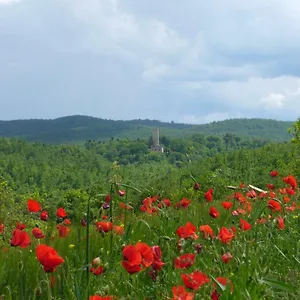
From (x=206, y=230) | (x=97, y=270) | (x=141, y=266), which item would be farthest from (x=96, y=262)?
(x=206, y=230)

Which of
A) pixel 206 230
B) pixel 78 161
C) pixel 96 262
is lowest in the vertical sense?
pixel 78 161

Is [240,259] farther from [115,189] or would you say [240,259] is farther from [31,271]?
[31,271]

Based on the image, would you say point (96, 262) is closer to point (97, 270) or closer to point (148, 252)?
point (97, 270)

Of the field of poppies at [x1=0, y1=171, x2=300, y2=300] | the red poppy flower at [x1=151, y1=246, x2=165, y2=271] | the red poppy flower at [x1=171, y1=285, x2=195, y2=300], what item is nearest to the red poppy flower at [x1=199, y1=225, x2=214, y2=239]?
the field of poppies at [x1=0, y1=171, x2=300, y2=300]

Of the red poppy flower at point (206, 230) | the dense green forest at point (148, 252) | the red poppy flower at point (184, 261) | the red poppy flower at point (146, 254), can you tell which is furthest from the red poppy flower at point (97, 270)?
the red poppy flower at point (206, 230)

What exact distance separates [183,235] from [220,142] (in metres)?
132

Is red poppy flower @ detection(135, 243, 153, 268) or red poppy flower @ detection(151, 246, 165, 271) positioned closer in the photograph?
red poppy flower @ detection(135, 243, 153, 268)

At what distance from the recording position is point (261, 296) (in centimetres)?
200

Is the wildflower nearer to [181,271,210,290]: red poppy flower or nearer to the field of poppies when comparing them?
the field of poppies

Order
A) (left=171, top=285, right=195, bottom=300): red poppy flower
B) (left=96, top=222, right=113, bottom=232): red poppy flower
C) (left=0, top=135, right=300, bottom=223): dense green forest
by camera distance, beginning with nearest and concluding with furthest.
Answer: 1. (left=171, top=285, right=195, bottom=300): red poppy flower
2. (left=96, top=222, right=113, bottom=232): red poppy flower
3. (left=0, top=135, right=300, bottom=223): dense green forest

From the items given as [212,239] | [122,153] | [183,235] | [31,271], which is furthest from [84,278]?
[122,153]

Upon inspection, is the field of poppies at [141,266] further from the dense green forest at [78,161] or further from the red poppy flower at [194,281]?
the dense green forest at [78,161]

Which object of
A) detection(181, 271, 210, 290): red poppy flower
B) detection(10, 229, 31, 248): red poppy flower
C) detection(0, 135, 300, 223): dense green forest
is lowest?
detection(0, 135, 300, 223): dense green forest

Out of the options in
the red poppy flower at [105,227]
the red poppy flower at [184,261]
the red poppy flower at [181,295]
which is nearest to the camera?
the red poppy flower at [181,295]
